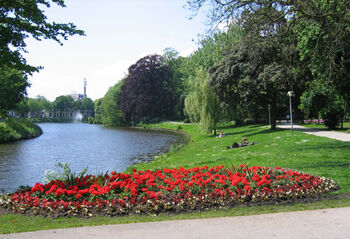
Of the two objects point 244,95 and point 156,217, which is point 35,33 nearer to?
point 156,217

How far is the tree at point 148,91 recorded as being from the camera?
73688 mm

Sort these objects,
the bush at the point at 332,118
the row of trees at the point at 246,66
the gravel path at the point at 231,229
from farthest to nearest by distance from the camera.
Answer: the bush at the point at 332,118 < the row of trees at the point at 246,66 < the gravel path at the point at 231,229

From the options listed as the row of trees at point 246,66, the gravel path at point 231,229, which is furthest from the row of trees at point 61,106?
the gravel path at point 231,229

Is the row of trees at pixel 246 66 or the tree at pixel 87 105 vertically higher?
the tree at pixel 87 105

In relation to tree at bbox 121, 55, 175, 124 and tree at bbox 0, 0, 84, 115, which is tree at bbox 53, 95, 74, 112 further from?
tree at bbox 0, 0, 84, 115

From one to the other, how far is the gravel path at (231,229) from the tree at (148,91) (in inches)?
2624

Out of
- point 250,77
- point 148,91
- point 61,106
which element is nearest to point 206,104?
point 250,77

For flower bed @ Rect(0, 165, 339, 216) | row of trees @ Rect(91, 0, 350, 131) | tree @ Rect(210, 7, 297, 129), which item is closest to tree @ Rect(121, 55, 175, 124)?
row of trees @ Rect(91, 0, 350, 131)

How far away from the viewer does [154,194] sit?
755 centimetres

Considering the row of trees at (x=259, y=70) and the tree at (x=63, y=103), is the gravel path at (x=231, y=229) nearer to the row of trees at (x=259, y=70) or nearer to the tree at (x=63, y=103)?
the row of trees at (x=259, y=70)

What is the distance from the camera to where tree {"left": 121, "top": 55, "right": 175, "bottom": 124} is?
73.7 meters

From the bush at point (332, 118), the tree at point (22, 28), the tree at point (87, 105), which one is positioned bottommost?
the bush at point (332, 118)

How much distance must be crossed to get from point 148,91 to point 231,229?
229 ft

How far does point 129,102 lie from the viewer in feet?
249
